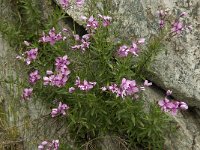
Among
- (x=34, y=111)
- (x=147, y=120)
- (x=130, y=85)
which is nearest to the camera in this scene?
(x=130, y=85)

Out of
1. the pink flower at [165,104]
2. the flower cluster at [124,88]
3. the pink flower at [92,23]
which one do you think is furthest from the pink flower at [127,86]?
the pink flower at [92,23]

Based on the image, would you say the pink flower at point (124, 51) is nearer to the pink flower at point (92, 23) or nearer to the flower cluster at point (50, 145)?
the pink flower at point (92, 23)

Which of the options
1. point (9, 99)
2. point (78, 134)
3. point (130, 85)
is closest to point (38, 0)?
point (9, 99)

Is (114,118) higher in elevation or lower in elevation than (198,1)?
lower

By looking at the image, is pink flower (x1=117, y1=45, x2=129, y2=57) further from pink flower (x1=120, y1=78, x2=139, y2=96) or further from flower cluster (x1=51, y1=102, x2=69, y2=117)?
flower cluster (x1=51, y1=102, x2=69, y2=117)

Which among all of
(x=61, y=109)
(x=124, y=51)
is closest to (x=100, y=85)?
(x=61, y=109)

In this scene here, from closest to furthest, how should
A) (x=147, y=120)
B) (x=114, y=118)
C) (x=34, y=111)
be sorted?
(x=147, y=120), (x=114, y=118), (x=34, y=111)

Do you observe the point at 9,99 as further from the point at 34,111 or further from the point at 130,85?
the point at 130,85
